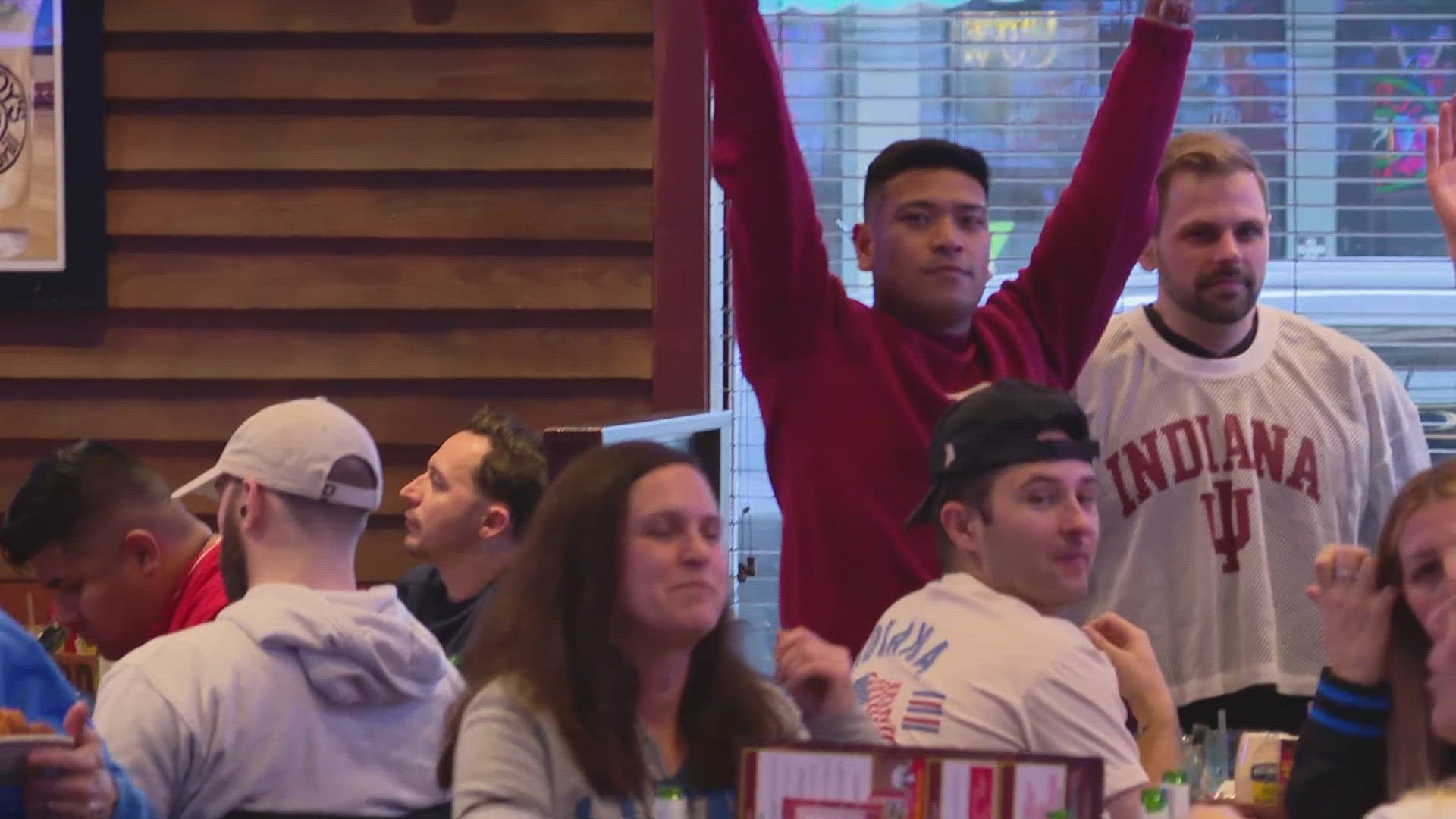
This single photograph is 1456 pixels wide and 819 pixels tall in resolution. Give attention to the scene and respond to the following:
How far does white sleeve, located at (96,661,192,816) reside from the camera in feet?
7.77

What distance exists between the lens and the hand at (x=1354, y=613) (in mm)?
2117

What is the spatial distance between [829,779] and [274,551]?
120cm

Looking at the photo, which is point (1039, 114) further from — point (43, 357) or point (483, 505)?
point (43, 357)

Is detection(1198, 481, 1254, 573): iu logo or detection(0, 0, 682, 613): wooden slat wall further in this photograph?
detection(0, 0, 682, 613): wooden slat wall

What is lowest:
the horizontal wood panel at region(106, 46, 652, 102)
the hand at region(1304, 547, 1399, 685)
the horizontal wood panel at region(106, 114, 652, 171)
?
the hand at region(1304, 547, 1399, 685)

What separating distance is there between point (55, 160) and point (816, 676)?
280cm

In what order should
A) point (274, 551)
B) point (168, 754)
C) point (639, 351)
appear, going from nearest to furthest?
1. point (168, 754)
2. point (274, 551)
3. point (639, 351)

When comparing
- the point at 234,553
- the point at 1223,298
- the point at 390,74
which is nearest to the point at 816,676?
the point at 234,553

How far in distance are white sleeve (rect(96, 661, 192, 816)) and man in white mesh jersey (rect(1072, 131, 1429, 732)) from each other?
1.53m

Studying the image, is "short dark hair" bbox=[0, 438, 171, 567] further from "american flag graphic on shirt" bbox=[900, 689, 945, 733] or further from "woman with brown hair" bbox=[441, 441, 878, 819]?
"american flag graphic on shirt" bbox=[900, 689, 945, 733]

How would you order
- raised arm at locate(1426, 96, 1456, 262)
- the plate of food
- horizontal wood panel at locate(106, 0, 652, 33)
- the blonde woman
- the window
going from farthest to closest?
the window
horizontal wood panel at locate(106, 0, 652, 33)
raised arm at locate(1426, 96, 1456, 262)
the plate of food
the blonde woman

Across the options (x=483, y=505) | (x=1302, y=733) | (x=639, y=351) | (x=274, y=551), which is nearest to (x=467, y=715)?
(x=274, y=551)

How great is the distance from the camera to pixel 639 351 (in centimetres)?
413

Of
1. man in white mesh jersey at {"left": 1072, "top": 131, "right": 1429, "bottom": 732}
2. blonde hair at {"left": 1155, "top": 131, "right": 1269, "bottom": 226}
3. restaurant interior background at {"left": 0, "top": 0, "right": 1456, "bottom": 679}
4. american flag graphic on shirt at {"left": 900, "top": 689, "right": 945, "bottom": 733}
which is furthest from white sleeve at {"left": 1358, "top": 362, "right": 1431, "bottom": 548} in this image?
american flag graphic on shirt at {"left": 900, "top": 689, "right": 945, "bottom": 733}
